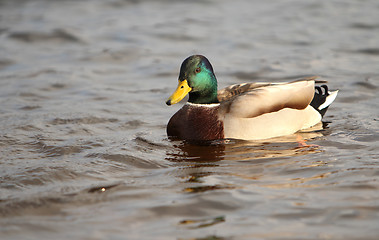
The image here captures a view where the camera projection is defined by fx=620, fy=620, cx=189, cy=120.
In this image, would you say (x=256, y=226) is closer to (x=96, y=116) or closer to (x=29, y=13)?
(x=96, y=116)

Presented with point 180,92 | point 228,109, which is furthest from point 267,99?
point 180,92

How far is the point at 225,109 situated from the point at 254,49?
461 cm

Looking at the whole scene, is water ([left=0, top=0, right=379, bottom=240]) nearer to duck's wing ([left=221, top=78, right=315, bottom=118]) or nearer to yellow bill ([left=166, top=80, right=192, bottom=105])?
duck's wing ([left=221, top=78, right=315, bottom=118])

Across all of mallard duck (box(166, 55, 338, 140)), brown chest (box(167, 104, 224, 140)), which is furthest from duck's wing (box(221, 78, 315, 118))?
brown chest (box(167, 104, 224, 140))

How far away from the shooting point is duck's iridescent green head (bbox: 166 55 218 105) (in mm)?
6508

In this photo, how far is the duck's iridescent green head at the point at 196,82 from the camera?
651 centimetres

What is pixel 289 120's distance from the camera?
6.92 meters

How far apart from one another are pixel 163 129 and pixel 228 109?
0.99 meters

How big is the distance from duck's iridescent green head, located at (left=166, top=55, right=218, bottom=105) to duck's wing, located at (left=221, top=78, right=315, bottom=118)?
21 cm

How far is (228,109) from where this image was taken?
6629 millimetres

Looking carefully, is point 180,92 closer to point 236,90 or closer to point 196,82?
point 196,82

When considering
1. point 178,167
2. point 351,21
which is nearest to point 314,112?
point 178,167

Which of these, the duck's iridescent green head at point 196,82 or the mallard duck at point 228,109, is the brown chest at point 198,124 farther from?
the duck's iridescent green head at point 196,82

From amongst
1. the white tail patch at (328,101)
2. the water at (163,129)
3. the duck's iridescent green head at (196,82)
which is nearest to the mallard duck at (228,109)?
the duck's iridescent green head at (196,82)
